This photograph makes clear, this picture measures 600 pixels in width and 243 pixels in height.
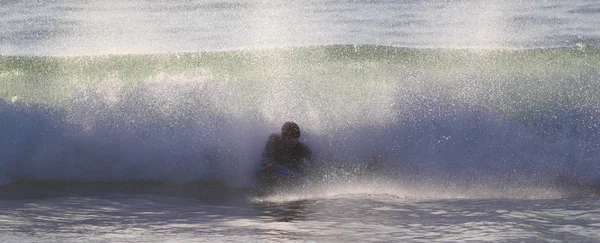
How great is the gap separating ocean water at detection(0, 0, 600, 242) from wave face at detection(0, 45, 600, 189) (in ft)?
0.09

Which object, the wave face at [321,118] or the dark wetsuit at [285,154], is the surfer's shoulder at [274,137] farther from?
the wave face at [321,118]

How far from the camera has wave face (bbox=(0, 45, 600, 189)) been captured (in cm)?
1283

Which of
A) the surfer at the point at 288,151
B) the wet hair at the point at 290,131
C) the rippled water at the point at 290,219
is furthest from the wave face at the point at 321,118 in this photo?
the rippled water at the point at 290,219

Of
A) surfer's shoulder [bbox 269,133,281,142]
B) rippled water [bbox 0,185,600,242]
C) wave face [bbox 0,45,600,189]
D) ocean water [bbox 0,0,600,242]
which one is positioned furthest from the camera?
wave face [bbox 0,45,600,189]

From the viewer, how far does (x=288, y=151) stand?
1185 centimetres

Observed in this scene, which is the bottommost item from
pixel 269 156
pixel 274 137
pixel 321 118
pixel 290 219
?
pixel 290 219

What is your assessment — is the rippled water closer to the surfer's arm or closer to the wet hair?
the surfer's arm

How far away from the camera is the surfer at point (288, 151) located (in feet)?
38.6

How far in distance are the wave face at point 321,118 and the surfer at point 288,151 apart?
72cm

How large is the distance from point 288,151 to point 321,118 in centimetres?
177

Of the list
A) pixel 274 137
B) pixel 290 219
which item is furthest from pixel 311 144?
pixel 290 219

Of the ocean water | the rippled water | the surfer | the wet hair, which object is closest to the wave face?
the ocean water

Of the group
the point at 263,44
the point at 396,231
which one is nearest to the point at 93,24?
the point at 263,44

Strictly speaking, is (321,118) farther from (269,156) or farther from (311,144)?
(269,156)
